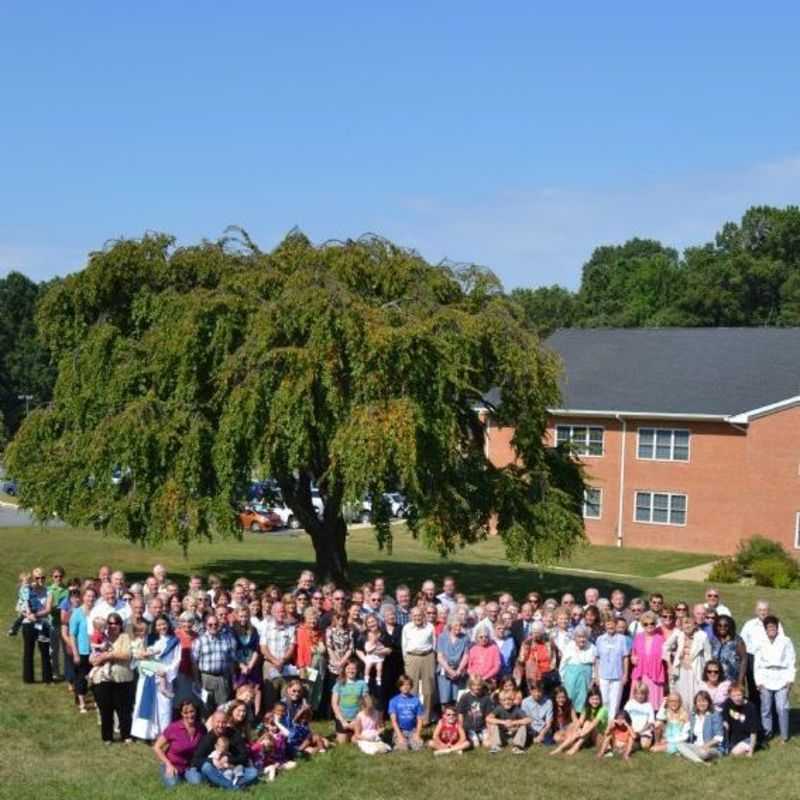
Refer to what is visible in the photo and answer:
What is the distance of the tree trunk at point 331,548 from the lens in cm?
2392

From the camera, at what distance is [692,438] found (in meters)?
40.7

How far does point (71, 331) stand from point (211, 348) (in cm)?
419

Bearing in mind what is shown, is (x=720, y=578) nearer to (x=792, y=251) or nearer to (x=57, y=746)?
(x=57, y=746)

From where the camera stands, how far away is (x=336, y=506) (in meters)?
23.1

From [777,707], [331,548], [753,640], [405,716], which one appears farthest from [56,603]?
[777,707]

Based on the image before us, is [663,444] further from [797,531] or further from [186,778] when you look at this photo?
[186,778]

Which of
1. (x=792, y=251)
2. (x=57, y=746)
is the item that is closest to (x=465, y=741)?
(x=57, y=746)

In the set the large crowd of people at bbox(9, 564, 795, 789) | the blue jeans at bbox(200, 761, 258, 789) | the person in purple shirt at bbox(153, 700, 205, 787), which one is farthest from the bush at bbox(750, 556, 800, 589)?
the person in purple shirt at bbox(153, 700, 205, 787)

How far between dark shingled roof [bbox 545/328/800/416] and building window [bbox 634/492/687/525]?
2889 mm

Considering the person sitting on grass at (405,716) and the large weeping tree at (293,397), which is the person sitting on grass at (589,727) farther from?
the large weeping tree at (293,397)

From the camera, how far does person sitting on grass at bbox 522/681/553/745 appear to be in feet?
45.7

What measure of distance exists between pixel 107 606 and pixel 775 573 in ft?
74.6

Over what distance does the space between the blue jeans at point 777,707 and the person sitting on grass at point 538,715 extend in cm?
252

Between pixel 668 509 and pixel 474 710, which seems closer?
pixel 474 710
